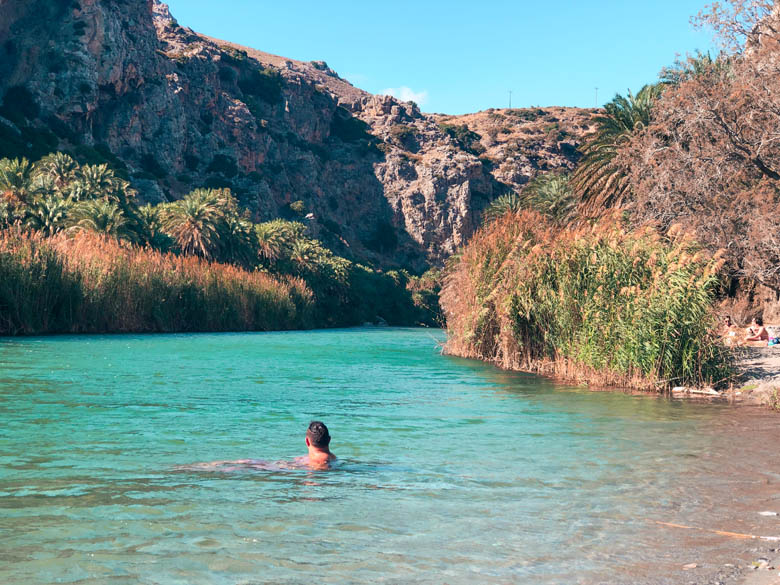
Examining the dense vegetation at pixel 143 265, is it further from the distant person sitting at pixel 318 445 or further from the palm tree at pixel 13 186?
the distant person sitting at pixel 318 445

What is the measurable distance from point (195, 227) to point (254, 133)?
63.0m

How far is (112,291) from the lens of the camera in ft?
125

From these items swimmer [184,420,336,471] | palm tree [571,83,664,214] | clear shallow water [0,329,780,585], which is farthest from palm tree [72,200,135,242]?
swimmer [184,420,336,471]

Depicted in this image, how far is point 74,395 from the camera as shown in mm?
15320

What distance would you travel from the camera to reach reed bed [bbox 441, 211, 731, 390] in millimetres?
16688

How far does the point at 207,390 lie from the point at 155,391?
3.81ft

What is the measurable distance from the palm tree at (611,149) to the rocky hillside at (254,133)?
2373 inches

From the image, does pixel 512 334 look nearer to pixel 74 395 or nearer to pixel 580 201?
pixel 74 395

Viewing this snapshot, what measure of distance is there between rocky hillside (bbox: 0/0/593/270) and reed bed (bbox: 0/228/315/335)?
39.7m

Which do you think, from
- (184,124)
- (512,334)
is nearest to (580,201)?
(512,334)

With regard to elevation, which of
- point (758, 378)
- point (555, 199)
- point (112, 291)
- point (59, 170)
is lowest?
point (758, 378)

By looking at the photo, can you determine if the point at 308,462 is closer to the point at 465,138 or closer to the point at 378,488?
the point at 378,488

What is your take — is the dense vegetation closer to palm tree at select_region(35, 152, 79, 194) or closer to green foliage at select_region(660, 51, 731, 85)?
palm tree at select_region(35, 152, 79, 194)

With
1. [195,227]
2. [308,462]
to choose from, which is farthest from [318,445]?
[195,227]
